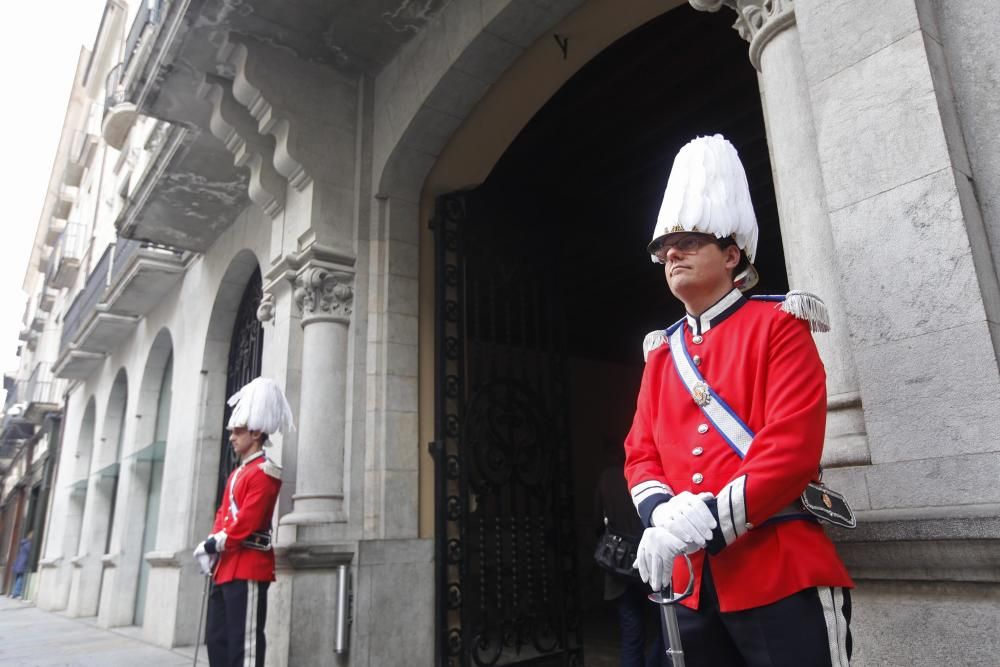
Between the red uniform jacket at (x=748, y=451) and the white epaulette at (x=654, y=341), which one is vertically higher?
the white epaulette at (x=654, y=341)

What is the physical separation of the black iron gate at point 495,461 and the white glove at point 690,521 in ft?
13.3

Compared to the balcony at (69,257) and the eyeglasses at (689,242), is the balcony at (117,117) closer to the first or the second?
the balcony at (69,257)

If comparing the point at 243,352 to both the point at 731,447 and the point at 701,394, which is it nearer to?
the point at 701,394

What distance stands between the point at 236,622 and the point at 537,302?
371cm

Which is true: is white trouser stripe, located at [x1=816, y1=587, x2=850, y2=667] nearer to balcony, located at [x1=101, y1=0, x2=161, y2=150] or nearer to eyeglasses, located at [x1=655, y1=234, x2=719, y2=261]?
eyeglasses, located at [x1=655, y1=234, x2=719, y2=261]

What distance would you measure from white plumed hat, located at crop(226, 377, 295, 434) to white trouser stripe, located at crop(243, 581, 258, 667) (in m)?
1.06

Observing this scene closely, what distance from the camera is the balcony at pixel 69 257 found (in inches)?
799

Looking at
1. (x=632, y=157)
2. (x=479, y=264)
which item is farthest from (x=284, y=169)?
(x=632, y=157)

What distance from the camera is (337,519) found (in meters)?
5.34

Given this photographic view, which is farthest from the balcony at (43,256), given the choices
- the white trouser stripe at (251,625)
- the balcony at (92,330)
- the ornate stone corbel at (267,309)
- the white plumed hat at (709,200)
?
the white plumed hat at (709,200)

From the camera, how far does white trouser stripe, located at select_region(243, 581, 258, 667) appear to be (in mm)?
4590

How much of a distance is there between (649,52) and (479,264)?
229 centimetres

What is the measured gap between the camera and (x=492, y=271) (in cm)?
664

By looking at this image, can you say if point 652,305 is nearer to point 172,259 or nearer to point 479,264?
point 479,264
